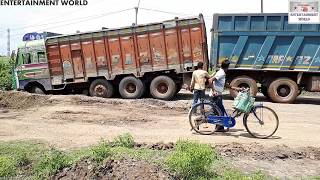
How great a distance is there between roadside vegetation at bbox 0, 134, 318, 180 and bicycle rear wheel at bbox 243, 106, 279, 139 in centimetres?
215

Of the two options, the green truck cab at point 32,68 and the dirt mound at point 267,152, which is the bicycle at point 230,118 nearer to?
the dirt mound at point 267,152

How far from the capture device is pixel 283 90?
16.7 metres

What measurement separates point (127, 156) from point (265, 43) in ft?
36.5

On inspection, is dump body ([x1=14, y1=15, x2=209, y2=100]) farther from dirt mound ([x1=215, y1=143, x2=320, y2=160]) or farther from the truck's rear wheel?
dirt mound ([x1=215, y1=143, x2=320, y2=160])

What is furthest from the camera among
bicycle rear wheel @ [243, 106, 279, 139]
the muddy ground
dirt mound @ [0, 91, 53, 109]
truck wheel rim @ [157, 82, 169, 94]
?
truck wheel rim @ [157, 82, 169, 94]

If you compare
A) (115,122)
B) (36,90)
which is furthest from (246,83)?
(36,90)

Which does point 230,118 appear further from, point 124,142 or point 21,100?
point 21,100

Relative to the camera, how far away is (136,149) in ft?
25.0

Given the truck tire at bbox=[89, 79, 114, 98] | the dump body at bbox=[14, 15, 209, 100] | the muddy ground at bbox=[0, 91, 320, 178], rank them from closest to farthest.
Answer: the muddy ground at bbox=[0, 91, 320, 178] → the dump body at bbox=[14, 15, 209, 100] → the truck tire at bbox=[89, 79, 114, 98]

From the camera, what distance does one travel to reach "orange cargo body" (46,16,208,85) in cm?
1688

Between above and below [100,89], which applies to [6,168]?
below

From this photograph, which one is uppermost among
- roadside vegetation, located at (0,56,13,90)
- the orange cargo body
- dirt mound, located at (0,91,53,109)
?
the orange cargo body

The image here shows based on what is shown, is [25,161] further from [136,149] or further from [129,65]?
[129,65]

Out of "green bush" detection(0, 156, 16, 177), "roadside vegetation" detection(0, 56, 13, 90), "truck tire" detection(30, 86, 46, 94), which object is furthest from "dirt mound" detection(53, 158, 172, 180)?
"roadside vegetation" detection(0, 56, 13, 90)
